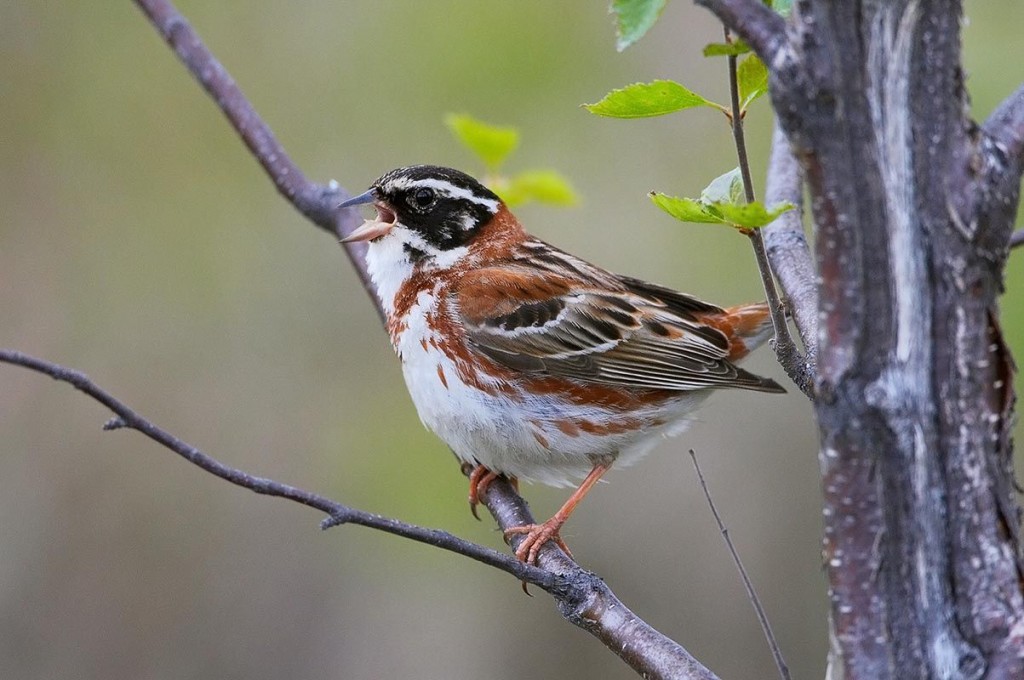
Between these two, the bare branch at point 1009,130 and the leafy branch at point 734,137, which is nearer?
the bare branch at point 1009,130

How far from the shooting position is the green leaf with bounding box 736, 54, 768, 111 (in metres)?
2.35

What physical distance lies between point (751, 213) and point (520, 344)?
272 centimetres

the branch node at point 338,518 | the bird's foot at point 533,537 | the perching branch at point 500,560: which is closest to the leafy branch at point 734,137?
the perching branch at point 500,560

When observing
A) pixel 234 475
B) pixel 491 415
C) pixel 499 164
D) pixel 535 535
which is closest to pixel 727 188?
pixel 234 475

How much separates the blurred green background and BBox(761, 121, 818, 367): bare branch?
12.6ft

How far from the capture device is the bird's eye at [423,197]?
481cm

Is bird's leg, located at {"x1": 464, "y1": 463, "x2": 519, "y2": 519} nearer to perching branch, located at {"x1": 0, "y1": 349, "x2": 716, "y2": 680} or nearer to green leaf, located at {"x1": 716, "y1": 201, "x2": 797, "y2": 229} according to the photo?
perching branch, located at {"x1": 0, "y1": 349, "x2": 716, "y2": 680}

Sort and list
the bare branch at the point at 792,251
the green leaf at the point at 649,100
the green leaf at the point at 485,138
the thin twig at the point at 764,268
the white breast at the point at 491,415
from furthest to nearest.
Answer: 1. the white breast at the point at 491,415
2. the green leaf at the point at 485,138
3. the bare branch at the point at 792,251
4. the green leaf at the point at 649,100
5. the thin twig at the point at 764,268

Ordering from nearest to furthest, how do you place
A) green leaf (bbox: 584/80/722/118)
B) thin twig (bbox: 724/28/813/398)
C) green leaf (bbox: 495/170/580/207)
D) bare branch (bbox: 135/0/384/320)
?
thin twig (bbox: 724/28/813/398) < green leaf (bbox: 584/80/722/118) < green leaf (bbox: 495/170/580/207) < bare branch (bbox: 135/0/384/320)

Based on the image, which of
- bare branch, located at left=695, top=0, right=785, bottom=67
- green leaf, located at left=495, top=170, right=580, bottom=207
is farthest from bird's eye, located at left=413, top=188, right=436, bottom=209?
bare branch, located at left=695, top=0, right=785, bottom=67

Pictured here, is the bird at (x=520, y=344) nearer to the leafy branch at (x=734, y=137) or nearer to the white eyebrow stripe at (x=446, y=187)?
the white eyebrow stripe at (x=446, y=187)

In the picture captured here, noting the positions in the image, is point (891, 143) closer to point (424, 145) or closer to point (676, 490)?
point (676, 490)

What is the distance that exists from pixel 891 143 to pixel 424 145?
6.70 meters

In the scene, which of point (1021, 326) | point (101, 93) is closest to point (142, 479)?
point (101, 93)
